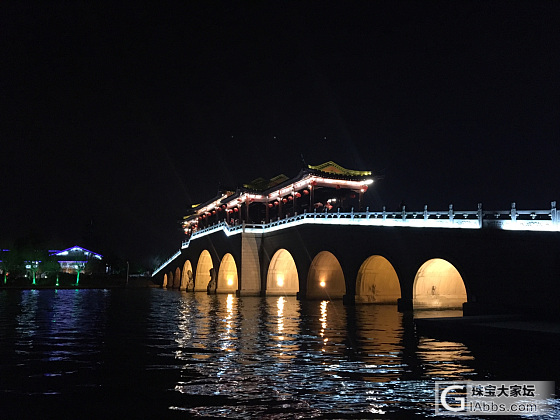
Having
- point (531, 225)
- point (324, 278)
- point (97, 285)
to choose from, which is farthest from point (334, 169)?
point (97, 285)

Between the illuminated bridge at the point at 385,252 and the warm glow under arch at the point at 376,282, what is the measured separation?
55mm

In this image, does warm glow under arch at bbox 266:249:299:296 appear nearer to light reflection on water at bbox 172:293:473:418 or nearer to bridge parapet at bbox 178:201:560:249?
bridge parapet at bbox 178:201:560:249

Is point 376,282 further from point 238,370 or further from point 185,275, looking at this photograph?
point 185,275

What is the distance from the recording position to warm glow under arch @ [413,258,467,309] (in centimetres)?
2116

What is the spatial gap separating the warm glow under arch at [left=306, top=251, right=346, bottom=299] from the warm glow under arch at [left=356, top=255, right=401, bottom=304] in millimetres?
3558

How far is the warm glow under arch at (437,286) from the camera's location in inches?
833

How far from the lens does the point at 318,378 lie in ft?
26.1

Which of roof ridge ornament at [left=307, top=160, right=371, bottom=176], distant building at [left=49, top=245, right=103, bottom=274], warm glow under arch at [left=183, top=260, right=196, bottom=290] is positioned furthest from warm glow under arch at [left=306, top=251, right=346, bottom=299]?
distant building at [left=49, top=245, right=103, bottom=274]

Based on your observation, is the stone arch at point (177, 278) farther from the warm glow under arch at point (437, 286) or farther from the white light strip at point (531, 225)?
the white light strip at point (531, 225)

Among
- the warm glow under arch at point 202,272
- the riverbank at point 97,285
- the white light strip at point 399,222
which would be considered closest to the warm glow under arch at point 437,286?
the white light strip at point 399,222

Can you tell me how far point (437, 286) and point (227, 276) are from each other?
2360 cm

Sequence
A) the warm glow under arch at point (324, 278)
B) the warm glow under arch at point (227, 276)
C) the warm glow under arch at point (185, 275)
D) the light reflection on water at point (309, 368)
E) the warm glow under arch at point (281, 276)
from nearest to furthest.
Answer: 1. the light reflection on water at point (309, 368)
2. the warm glow under arch at point (324, 278)
3. the warm glow under arch at point (281, 276)
4. the warm glow under arch at point (227, 276)
5. the warm glow under arch at point (185, 275)

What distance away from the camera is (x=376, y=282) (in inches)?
1009

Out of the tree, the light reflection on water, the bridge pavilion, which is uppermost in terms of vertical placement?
the bridge pavilion
